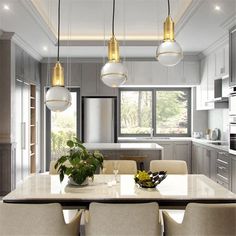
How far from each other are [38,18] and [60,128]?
330 cm

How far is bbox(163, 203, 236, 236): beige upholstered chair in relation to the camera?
182 cm

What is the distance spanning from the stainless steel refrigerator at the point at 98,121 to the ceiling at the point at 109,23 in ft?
3.42

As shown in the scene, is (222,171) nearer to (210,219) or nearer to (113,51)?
(113,51)

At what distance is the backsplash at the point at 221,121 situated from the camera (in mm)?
6034

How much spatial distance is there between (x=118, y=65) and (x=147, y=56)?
4.62 m

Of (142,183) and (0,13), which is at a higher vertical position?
(0,13)

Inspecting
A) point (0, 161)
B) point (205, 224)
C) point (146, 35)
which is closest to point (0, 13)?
point (0, 161)

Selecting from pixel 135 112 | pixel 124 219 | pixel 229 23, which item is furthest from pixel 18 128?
pixel 124 219

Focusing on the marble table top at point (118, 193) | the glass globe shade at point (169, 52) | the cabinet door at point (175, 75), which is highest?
the cabinet door at point (175, 75)

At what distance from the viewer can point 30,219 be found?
185 cm

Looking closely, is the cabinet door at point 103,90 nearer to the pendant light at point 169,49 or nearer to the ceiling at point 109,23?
the ceiling at point 109,23

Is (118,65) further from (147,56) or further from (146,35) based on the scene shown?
(147,56)

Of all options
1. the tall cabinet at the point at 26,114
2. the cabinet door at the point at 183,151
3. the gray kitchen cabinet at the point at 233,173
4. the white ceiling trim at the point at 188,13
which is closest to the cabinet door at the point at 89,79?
the tall cabinet at the point at 26,114

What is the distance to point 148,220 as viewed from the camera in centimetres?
186
